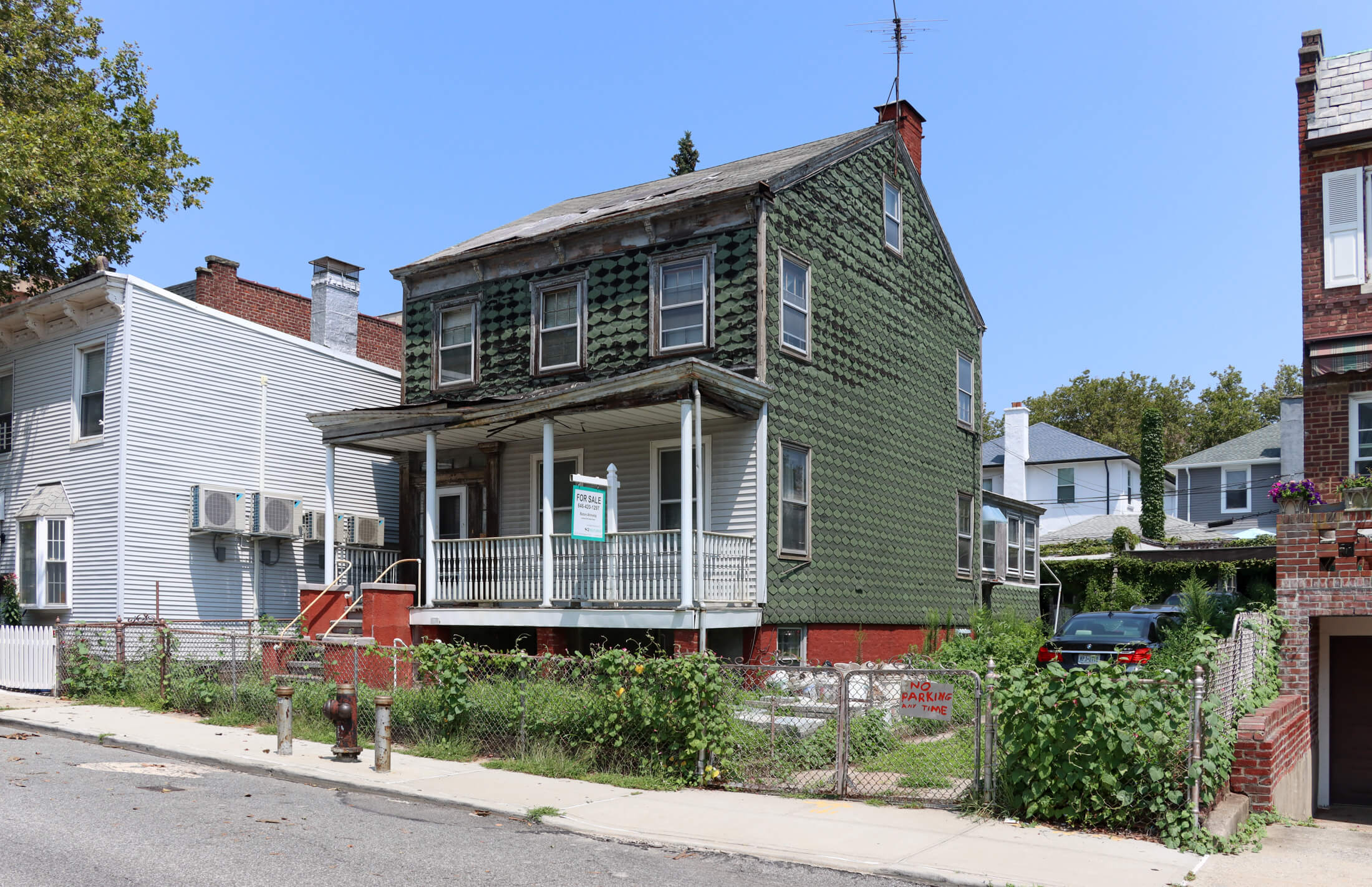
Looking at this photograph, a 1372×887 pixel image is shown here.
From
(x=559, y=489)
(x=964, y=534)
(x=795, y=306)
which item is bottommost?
(x=964, y=534)

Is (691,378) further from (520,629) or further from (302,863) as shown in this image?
(302,863)

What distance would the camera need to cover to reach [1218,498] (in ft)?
152

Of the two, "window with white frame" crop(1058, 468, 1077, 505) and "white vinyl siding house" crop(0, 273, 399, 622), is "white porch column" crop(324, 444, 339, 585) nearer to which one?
"white vinyl siding house" crop(0, 273, 399, 622)

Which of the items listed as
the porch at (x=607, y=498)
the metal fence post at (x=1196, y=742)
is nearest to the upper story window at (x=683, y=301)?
the porch at (x=607, y=498)

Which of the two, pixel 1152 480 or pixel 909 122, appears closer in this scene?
pixel 909 122

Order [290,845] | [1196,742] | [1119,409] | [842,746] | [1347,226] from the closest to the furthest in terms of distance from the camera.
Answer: [290,845] → [1196,742] → [842,746] → [1347,226] → [1119,409]

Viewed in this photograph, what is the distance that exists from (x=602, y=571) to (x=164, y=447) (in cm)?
898

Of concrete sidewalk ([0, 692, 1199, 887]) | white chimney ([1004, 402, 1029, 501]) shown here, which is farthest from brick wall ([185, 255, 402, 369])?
white chimney ([1004, 402, 1029, 501])

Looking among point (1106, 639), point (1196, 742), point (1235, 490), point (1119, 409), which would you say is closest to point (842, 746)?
point (1196, 742)

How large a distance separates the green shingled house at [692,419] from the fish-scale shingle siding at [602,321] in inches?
1.4

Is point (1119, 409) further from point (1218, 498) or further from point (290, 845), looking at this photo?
point (290, 845)

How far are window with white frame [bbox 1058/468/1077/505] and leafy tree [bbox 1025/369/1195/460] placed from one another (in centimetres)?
1549

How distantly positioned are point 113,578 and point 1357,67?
2108 centimetres

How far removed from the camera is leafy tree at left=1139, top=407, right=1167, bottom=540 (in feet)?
139
